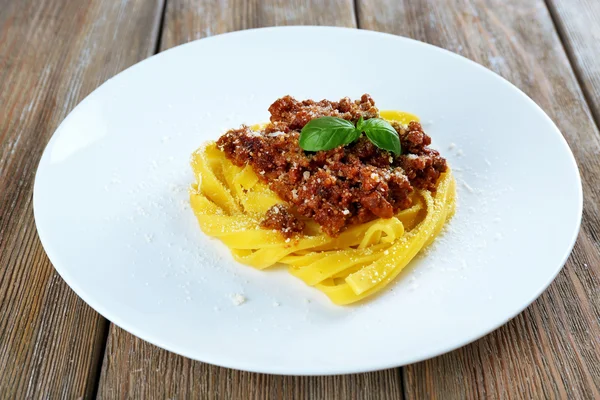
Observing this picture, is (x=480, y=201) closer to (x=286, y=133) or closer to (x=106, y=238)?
(x=286, y=133)

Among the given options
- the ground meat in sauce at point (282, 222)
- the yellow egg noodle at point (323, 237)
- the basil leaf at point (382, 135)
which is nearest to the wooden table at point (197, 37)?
the yellow egg noodle at point (323, 237)

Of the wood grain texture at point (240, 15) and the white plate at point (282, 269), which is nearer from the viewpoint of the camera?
the white plate at point (282, 269)

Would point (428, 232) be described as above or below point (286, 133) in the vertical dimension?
below

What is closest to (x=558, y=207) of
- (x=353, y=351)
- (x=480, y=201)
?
(x=480, y=201)

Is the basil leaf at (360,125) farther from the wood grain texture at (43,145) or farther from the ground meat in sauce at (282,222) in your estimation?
the wood grain texture at (43,145)

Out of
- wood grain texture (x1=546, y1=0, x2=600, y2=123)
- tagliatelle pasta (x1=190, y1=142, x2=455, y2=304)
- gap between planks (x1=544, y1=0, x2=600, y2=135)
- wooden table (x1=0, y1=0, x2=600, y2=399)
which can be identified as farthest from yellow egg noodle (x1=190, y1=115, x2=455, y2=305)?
wood grain texture (x1=546, y1=0, x2=600, y2=123)

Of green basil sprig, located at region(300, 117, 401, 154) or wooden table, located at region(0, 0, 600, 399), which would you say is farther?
green basil sprig, located at region(300, 117, 401, 154)

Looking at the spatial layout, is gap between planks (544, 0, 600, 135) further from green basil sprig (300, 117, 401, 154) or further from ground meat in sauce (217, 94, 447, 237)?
green basil sprig (300, 117, 401, 154)

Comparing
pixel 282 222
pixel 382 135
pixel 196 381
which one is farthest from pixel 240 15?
pixel 196 381
